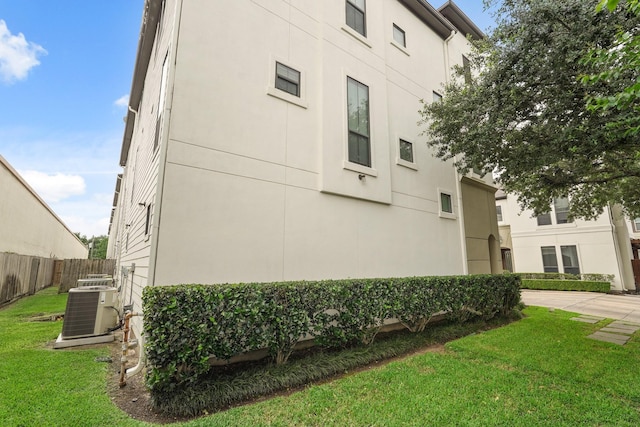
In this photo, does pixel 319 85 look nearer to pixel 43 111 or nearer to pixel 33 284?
pixel 43 111

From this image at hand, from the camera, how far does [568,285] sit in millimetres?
18078

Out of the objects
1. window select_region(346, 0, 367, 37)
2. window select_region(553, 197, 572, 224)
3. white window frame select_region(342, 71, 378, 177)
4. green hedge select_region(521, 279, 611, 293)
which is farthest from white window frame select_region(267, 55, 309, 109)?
window select_region(553, 197, 572, 224)

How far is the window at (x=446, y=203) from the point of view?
9576 millimetres

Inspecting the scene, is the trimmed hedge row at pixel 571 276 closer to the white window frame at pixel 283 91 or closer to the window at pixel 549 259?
the window at pixel 549 259

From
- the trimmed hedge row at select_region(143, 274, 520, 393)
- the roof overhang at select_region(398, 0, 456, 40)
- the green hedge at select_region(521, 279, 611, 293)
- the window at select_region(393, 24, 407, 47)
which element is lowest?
the green hedge at select_region(521, 279, 611, 293)

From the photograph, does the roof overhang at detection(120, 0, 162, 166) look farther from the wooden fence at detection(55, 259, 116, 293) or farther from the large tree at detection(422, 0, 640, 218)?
the large tree at detection(422, 0, 640, 218)

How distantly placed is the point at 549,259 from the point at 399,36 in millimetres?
19247

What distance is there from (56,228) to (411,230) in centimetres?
2660

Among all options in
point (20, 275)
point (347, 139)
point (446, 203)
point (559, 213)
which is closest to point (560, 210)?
point (559, 213)

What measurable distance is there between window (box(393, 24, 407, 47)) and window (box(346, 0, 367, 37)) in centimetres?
154

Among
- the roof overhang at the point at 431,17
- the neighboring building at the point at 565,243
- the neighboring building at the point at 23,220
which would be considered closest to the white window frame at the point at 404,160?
the roof overhang at the point at 431,17

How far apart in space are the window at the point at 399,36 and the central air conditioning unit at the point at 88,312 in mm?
10246

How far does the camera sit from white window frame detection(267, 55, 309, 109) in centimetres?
586

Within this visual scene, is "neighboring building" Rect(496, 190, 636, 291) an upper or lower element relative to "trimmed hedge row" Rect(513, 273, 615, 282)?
upper
